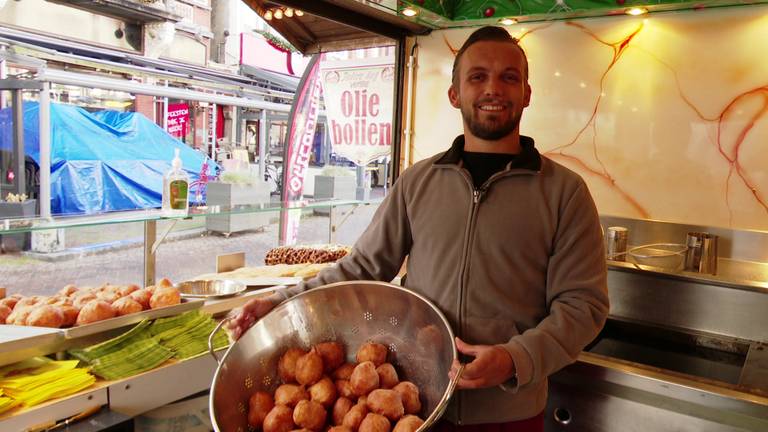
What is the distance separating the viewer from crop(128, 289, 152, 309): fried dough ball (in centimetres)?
194

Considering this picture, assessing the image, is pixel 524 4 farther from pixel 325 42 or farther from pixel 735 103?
pixel 325 42

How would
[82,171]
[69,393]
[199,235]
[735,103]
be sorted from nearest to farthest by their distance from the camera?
[69,393] < [735,103] < [199,235] < [82,171]

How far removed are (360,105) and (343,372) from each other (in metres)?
3.10

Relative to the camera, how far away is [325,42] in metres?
3.84

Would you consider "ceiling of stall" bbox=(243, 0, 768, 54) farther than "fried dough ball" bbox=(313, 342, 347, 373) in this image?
Yes

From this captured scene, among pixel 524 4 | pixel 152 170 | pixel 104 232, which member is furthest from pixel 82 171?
pixel 524 4

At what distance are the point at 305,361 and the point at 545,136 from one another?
7.69 feet

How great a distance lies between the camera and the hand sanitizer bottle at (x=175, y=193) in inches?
87.1

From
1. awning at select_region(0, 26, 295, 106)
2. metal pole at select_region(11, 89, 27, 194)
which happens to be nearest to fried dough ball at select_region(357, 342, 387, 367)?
awning at select_region(0, 26, 295, 106)

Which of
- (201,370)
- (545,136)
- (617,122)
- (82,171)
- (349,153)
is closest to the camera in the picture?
(201,370)

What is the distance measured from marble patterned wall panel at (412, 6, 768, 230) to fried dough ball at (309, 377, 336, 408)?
7.35ft

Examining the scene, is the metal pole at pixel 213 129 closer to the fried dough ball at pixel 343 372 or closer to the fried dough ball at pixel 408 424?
the fried dough ball at pixel 343 372

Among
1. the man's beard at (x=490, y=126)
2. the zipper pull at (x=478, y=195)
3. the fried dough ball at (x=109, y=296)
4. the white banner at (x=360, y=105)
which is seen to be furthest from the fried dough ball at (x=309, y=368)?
the white banner at (x=360, y=105)

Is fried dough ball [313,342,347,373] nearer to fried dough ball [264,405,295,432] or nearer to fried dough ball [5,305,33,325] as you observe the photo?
fried dough ball [264,405,295,432]
